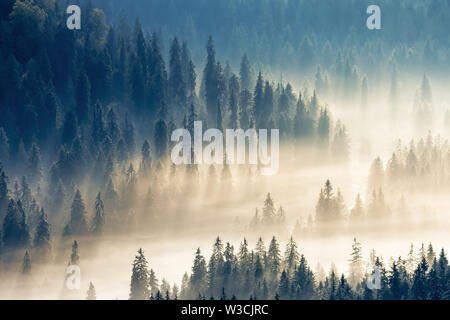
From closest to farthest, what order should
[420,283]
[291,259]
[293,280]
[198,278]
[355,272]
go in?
[420,283] < [293,280] < [291,259] < [355,272] < [198,278]

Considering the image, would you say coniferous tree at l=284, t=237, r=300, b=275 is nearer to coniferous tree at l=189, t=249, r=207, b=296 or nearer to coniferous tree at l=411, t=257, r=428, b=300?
coniferous tree at l=189, t=249, r=207, b=296

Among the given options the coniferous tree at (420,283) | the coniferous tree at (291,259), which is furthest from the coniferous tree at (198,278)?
the coniferous tree at (420,283)

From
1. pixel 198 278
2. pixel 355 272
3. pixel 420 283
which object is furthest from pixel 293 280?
pixel 420 283

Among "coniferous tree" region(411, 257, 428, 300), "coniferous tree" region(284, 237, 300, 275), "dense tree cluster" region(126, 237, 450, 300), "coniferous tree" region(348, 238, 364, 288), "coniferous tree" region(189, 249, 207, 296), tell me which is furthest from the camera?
"coniferous tree" region(284, 237, 300, 275)

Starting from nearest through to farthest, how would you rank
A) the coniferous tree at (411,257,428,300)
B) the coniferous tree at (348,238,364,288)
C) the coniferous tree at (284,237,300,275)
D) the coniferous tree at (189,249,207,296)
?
the coniferous tree at (411,257,428,300)
the coniferous tree at (348,238,364,288)
the coniferous tree at (189,249,207,296)
the coniferous tree at (284,237,300,275)

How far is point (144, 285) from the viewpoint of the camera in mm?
198250

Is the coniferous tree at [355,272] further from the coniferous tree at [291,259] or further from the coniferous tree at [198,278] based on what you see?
the coniferous tree at [198,278]

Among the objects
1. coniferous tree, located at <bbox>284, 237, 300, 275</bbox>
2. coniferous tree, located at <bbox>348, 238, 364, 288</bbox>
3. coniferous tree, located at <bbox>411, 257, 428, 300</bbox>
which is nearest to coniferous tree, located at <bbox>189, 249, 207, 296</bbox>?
coniferous tree, located at <bbox>284, 237, 300, 275</bbox>

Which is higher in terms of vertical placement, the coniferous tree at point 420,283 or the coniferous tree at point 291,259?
the coniferous tree at point 291,259

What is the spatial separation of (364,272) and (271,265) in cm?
1828

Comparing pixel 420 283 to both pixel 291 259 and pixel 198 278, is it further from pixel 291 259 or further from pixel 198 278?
pixel 198 278
